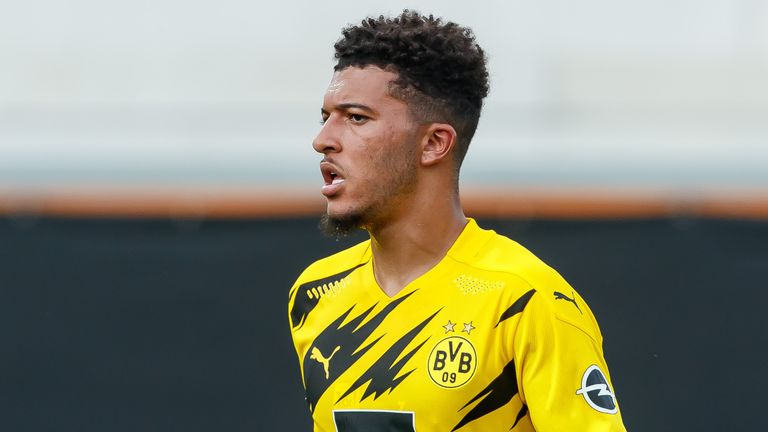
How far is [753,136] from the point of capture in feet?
19.9

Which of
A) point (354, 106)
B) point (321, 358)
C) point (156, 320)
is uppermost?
point (156, 320)

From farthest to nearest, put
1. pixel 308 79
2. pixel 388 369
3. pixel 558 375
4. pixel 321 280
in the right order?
1. pixel 308 79
2. pixel 321 280
3. pixel 388 369
4. pixel 558 375

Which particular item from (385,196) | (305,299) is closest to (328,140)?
(385,196)

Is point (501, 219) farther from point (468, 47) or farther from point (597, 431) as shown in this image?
point (597, 431)

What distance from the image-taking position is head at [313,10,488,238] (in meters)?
2.80

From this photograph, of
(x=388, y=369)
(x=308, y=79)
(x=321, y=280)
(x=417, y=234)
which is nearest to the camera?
(x=388, y=369)

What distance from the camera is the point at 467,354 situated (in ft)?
8.64

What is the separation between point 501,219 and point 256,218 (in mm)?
1068

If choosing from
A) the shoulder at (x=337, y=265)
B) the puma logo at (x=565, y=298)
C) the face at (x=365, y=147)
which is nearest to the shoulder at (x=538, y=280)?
the puma logo at (x=565, y=298)

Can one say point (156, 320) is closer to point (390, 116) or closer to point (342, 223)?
point (342, 223)

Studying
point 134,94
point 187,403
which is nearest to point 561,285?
point 187,403

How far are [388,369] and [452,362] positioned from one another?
0.20 metres

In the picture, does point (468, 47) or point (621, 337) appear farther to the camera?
point (621, 337)

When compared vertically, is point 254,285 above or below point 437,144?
A: above
